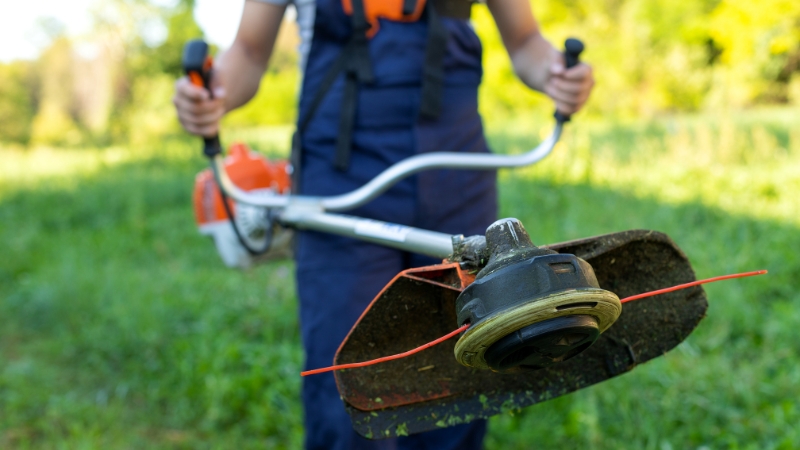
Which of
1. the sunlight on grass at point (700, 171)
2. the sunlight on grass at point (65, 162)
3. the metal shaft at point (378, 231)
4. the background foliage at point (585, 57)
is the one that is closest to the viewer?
the metal shaft at point (378, 231)

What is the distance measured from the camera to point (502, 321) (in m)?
0.79

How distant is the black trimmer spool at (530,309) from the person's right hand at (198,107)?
3.01ft

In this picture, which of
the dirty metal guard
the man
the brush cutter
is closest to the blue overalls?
the man

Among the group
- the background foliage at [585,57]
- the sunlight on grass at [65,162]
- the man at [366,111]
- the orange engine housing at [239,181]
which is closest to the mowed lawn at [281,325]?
the orange engine housing at [239,181]

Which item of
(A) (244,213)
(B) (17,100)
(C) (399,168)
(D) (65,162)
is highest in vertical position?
(C) (399,168)

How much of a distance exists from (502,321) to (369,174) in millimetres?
988

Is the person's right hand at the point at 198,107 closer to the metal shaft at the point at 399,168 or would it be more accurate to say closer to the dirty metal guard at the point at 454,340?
the metal shaft at the point at 399,168

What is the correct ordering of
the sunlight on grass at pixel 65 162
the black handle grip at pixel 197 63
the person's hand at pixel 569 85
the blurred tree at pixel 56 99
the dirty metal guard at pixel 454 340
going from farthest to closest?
1. the blurred tree at pixel 56 99
2. the sunlight on grass at pixel 65 162
3. the person's hand at pixel 569 85
4. the black handle grip at pixel 197 63
5. the dirty metal guard at pixel 454 340

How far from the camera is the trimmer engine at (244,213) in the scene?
2029 mm

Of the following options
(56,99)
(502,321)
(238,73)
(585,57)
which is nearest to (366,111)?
(238,73)

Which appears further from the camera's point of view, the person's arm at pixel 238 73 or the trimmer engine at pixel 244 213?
the trimmer engine at pixel 244 213

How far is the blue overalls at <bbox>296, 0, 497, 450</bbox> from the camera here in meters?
1.62

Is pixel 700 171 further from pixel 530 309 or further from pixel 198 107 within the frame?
pixel 530 309

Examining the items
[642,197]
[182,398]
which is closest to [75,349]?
[182,398]
